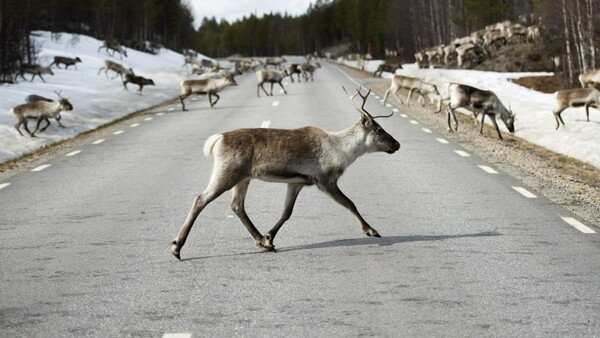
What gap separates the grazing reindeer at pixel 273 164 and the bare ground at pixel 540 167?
2.78 metres

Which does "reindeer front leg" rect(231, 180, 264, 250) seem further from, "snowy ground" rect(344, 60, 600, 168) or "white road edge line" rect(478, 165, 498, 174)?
"snowy ground" rect(344, 60, 600, 168)

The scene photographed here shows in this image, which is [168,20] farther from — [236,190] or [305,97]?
[236,190]

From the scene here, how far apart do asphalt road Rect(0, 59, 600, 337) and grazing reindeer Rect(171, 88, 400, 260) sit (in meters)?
0.31

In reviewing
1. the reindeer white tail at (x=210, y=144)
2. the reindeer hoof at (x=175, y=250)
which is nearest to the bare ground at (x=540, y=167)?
the reindeer white tail at (x=210, y=144)

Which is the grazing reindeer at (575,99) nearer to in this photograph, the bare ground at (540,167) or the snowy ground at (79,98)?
the bare ground at (540,167)

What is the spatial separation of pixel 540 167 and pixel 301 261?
6790 millimetres

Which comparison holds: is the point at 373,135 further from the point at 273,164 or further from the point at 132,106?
the point at 132,106

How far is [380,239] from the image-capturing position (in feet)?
24.7

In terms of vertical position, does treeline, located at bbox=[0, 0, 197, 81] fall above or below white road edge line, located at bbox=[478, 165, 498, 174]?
above

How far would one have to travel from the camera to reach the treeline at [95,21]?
3425 centimetres

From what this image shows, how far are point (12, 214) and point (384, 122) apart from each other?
472 inches

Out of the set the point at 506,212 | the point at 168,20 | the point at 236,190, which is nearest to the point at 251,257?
the point at 236,190

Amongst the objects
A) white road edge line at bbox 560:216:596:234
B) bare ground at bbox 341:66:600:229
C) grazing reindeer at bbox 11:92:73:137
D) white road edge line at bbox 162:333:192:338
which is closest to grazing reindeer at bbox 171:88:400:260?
white road edge line at bbox 162:333:192:338

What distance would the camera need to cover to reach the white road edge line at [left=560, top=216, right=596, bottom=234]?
7730 millimetres
